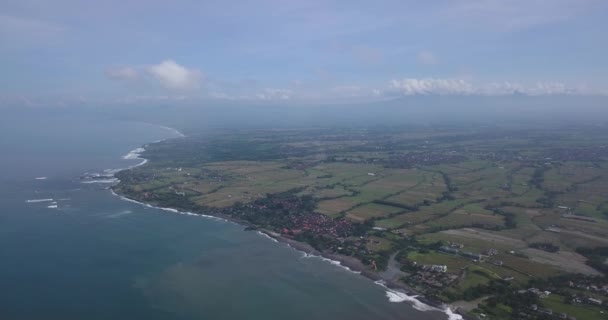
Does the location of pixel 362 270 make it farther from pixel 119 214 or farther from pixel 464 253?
pixel 119 214

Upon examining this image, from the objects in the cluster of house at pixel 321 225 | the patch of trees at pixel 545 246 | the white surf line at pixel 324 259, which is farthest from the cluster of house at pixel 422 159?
the white surf line at pixel 324 259

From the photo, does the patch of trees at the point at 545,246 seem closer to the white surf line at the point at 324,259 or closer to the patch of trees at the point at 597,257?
the patch of trees at the point at 597,257

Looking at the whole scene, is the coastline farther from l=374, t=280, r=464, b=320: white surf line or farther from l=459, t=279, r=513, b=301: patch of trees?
l=459, t=279, r=513, b=301: patch of trees

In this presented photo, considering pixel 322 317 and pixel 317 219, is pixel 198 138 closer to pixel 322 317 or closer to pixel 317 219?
pixel 317 219

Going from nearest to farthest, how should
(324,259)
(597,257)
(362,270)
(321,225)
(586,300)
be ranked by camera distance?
(586,300) → (362,270) → (597,257) → (324,259) → (321,225)

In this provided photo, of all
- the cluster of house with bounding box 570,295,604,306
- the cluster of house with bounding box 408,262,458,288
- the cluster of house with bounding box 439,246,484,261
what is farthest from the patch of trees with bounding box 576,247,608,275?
the cluster of house with bounding box 408,262,458,288

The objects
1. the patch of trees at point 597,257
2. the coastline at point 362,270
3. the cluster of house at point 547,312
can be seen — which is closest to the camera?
the cluster of house at point 547,312

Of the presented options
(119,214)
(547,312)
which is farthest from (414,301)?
(119,214)

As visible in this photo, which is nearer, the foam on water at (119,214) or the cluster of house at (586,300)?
the cluster of house at (586,300)
